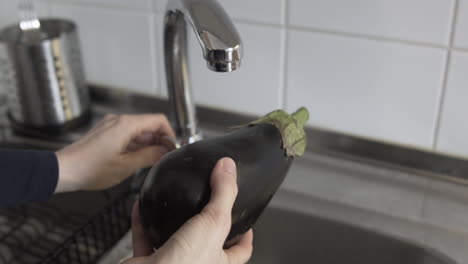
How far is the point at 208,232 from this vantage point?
42 centimetres

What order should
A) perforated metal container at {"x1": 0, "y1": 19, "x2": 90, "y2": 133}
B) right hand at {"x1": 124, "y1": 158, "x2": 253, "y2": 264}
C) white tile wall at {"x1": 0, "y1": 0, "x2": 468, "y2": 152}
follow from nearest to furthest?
right hand at {"x1": 124, "y1": 158, "x2": 253, "y2": 264} < white tile wall at {"x1": 0, "y1": 0, "x2": 468, "y2": 152} < perforated metal container at {"x1": 0, "y1": 19, "x2": 90, "y2": 133}

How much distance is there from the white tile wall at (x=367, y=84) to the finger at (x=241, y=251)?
249 mm

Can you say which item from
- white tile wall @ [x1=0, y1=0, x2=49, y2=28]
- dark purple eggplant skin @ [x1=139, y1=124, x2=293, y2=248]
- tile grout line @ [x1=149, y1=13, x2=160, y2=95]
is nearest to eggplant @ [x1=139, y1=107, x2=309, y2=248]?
dark purple eggplant skin @ [x1=139, y1=124, x2=293, y2=248]

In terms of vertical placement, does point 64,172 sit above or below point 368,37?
below

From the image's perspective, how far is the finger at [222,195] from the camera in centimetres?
43

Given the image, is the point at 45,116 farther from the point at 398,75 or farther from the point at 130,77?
the point at 398,75

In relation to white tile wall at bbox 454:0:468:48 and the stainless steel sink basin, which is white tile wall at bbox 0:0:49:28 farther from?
white tile wall at bbox 454:0:468:48

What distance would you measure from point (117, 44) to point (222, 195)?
465mm

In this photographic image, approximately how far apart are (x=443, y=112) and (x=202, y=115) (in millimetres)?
337

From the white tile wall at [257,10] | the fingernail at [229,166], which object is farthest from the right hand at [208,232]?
the white tile wall at [257,10]

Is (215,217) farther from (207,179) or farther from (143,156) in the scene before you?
(143,156)

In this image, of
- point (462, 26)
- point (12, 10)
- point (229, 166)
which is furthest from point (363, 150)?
point (12, 10)

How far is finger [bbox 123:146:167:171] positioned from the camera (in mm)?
638

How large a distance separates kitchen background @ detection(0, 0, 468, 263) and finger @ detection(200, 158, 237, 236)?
0.81 ft
